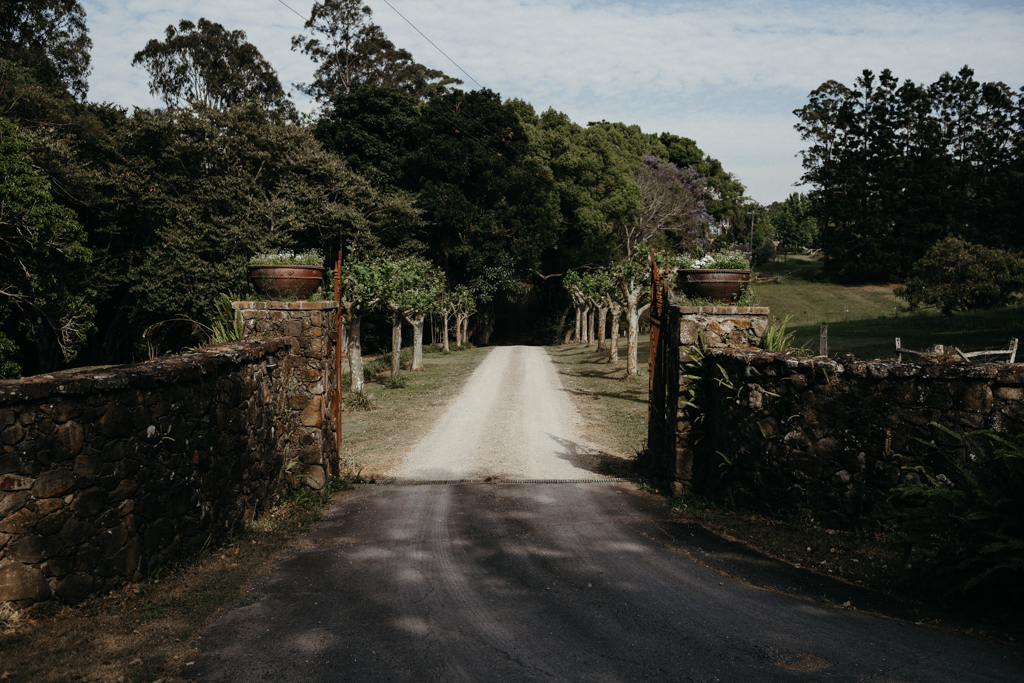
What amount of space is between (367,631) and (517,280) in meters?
31.3

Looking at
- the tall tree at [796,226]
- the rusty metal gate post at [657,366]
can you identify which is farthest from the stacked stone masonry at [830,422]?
the tall tree at [796,226]

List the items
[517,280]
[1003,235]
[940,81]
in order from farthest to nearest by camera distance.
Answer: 1. [940,81]
2. [1003,235]
3. [517,280]

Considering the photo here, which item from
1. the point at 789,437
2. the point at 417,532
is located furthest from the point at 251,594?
the point at 789,437

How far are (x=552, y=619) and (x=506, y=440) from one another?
737 centimetres

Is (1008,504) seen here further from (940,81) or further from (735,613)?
(940,81)

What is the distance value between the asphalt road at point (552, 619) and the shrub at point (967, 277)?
28.0 meters

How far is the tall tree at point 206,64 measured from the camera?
37969mm

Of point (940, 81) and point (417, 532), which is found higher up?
point (940, 81)

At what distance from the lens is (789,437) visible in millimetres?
6258

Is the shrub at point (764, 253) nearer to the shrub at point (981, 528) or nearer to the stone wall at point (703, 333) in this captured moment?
the stone wall at point (703, 333)

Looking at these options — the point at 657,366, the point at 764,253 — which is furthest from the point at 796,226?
the point at 657,366

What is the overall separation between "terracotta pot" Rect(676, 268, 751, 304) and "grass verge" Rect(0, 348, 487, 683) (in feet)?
16.9

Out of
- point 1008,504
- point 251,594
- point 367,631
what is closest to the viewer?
point 367,631

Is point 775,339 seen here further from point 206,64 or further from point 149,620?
point 206,64
